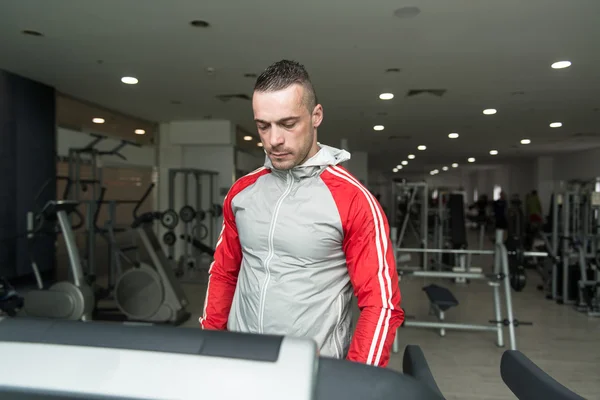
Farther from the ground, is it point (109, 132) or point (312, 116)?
point (109, 132)

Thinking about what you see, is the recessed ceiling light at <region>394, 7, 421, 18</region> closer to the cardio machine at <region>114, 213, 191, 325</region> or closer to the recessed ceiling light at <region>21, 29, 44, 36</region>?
the recessed ceiling light at <region>21, 29, 44, 36</region>

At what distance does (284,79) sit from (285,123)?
0.24ft

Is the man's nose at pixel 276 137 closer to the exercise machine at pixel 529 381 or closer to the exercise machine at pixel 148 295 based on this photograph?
the exercise machine at pixel 529 381

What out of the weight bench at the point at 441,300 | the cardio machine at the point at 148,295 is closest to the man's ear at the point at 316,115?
the weight bench at the point at 441,300

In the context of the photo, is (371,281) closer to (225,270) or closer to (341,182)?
(341,182)

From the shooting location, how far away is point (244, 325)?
0.95 metres

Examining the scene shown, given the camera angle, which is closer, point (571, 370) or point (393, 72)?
point (571, 370)

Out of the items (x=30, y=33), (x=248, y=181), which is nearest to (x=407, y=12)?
(x=248, y=181)

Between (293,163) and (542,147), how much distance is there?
11253 mm

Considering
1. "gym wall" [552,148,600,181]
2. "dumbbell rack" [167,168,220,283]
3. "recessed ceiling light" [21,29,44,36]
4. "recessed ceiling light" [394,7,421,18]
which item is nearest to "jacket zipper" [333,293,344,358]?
"recessed ceiling light" [394,7,421,18]

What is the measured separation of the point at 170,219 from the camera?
609 cm

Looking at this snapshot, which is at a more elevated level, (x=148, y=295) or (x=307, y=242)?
(x=307, y=242)

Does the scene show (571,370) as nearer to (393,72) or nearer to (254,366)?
(393,72)

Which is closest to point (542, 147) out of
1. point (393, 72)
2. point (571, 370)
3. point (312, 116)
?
point (393, 72)
